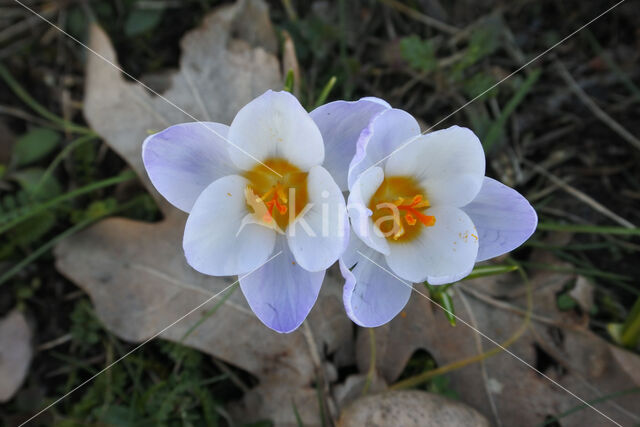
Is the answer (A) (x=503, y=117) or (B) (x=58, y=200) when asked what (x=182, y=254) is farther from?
(A) (x=503, y=117)

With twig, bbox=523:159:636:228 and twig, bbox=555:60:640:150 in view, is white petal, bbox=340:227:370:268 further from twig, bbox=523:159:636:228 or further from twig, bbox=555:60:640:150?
twig, bbox=555:60:640:150

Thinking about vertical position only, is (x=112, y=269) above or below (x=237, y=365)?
above

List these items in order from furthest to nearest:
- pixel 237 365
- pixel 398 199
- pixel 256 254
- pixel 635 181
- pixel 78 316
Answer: pixel 635 181, pixel 78 316, pixel 237 365, pixel 398 199, pixel 256 254

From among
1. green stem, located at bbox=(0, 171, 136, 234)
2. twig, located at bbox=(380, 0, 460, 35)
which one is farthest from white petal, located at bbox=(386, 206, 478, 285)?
twig, located at bbox=(380, 0, 460, 35)

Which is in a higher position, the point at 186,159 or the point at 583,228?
the point at 186,159

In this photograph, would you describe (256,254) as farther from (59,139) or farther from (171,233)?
(59,139)

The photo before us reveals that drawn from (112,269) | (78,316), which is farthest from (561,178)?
(78,316)

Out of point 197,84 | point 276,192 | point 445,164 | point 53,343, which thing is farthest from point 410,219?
point 53,343

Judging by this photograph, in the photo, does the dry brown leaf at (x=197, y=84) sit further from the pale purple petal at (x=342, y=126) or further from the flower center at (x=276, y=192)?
the pale purple petal at (x=342, y=126)
